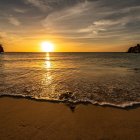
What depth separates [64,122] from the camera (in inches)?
201

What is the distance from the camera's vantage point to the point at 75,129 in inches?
183

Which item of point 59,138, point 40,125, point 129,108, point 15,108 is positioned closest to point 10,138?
point 40,125

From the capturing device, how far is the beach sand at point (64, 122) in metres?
4.33

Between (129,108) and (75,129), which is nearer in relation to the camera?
(75,129)

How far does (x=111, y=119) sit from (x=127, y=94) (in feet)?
12.1

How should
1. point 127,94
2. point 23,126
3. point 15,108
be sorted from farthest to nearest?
point 127,94 → point 15,108 → point 23,126

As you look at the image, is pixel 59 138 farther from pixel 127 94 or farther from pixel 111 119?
pixel 127 94

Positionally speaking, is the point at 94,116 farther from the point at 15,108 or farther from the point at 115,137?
the point at 15,108

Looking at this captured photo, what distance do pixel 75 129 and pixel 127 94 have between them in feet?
16.3

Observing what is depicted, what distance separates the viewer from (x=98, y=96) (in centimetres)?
819

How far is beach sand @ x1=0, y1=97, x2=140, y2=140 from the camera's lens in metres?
4.33

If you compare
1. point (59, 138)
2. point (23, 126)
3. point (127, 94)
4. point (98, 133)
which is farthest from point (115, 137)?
point (127, 94)

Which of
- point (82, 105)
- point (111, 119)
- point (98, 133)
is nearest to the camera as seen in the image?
point (98, 133)

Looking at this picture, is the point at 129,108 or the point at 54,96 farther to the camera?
the point at 54,96
